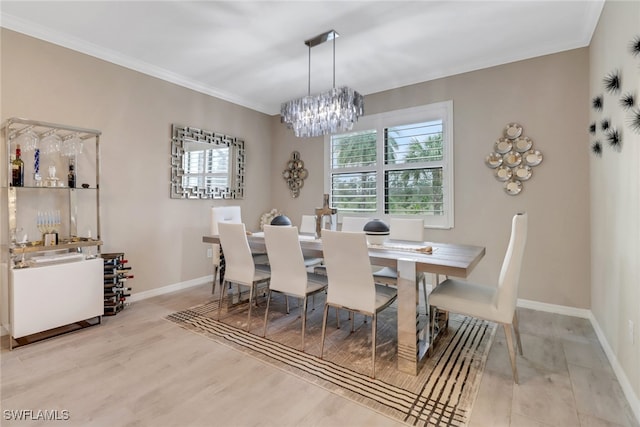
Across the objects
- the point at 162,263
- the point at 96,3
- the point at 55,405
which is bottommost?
the point at 55,405

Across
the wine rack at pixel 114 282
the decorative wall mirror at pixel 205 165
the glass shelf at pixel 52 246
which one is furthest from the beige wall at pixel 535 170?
the glass shelf at pixel 52 246

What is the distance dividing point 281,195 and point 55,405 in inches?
160

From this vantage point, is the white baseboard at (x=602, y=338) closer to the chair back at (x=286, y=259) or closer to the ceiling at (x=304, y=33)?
the chair back at (x=286, y=259)

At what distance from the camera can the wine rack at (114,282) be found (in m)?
3.11

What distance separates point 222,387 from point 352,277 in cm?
112

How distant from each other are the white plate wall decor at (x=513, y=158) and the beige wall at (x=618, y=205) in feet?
1.78

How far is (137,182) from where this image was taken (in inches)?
142

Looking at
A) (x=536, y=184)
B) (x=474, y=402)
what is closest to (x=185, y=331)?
(x=474, y=402)

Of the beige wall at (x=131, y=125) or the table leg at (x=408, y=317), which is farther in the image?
the beige wall at (x=131, y=125)

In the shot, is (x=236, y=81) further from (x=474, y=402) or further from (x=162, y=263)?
(x=474, y=402)

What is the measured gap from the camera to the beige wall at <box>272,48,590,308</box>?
10.2 feet

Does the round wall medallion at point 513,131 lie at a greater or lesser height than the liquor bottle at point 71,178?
greater

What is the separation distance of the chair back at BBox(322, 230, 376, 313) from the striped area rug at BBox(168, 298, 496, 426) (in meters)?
0.45

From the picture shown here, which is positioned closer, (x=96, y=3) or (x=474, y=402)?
(x=474, y=402)
